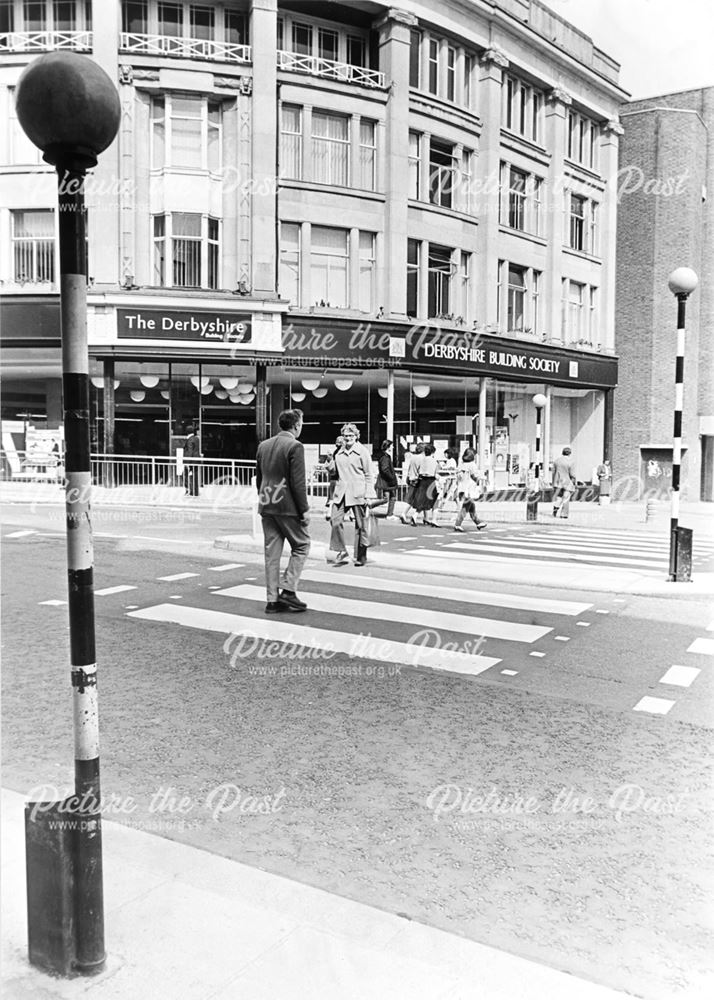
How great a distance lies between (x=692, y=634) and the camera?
812cm

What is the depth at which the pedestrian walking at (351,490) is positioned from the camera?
1168cm

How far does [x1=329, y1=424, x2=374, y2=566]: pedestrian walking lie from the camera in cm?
1168

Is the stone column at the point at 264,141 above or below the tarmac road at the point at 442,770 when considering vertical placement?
above

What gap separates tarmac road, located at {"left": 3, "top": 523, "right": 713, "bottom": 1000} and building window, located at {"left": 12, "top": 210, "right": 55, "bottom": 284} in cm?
1896

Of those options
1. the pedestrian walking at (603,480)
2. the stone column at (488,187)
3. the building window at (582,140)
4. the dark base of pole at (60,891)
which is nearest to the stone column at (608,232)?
the building window at (582,140)

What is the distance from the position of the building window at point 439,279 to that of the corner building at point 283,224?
0.22ft

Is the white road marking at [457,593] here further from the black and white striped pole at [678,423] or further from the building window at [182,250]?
the building window at [182,250]

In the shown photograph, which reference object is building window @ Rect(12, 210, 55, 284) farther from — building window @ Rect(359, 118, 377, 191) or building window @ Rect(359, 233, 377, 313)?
building window @ Rect(359, 118, 377, 191)

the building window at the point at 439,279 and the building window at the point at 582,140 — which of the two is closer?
the building window at the point at 439,279

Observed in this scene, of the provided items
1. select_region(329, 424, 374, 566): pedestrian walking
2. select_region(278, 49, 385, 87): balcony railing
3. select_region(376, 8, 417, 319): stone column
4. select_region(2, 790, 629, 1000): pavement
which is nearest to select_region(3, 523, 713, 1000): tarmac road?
select_region(2, 790, 629, 1000): pavement

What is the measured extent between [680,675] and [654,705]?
0.87 m

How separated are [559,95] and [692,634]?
94.7 ft


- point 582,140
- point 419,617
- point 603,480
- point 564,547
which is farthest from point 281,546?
point 582,140

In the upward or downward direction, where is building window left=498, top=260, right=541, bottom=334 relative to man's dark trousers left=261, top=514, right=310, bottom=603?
upward
